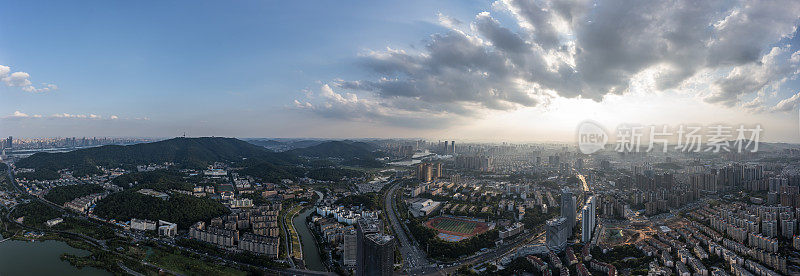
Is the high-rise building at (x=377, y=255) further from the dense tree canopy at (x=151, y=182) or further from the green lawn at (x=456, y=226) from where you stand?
the dense tree canopy at (x=151, y=182)

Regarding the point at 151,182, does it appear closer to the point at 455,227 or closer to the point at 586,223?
the point at 455,227

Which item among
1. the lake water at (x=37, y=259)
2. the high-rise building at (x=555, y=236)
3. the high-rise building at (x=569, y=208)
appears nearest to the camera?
the lake water at (x=37, y=259)

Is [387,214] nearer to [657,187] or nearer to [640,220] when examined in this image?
[640,220]

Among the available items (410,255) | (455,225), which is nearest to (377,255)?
(410,255)

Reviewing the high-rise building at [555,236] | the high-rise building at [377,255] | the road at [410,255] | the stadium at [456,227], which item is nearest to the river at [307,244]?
the road at [410,255]

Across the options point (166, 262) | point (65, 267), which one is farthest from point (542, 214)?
point (65, 267)

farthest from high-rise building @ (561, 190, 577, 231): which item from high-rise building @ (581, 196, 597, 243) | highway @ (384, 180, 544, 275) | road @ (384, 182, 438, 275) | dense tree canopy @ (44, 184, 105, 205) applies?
dense tree canopy @ (44, 184, 105, 205)

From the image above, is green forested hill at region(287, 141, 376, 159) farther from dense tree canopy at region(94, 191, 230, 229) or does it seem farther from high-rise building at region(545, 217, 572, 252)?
high-rise building at region(545, 217, 572, 252)
